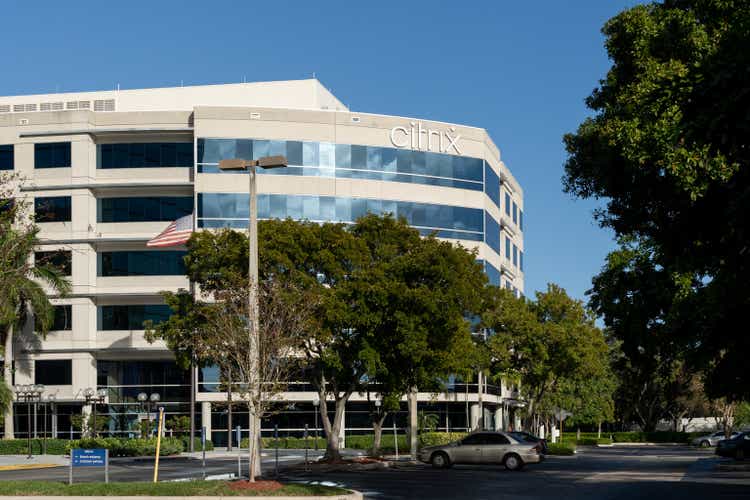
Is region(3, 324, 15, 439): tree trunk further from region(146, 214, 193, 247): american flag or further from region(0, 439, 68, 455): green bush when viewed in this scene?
region(146, 214, 193, 247): american flag

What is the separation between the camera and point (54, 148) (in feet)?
225

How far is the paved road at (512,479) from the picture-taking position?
2852cm

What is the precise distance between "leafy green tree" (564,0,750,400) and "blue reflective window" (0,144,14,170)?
4720 centimetres

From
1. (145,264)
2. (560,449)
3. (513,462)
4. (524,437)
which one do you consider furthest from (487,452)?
(145,264)

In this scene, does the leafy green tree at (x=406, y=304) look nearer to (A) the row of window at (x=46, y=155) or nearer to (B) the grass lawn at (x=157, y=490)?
(B) the grass lawn at (x=157, y=490)

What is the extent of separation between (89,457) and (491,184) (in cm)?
5008

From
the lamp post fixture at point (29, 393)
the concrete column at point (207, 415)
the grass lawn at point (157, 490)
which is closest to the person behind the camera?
the grass lawn at point (157, 490)

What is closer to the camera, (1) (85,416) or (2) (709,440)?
(1) (85,416)

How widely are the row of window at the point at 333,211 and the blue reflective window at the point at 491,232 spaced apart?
4.53 feet

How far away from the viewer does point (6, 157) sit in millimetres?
68875

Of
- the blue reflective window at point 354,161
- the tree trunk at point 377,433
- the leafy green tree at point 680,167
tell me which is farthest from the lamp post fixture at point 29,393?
the leafy green tree at point 680,167

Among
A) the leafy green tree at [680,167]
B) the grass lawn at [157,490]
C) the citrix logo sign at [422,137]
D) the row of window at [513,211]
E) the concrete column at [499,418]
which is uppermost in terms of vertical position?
the citrix logo sign at [422,137]

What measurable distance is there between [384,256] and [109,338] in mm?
29753

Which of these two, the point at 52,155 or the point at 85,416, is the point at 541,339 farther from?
the point at 52,155
